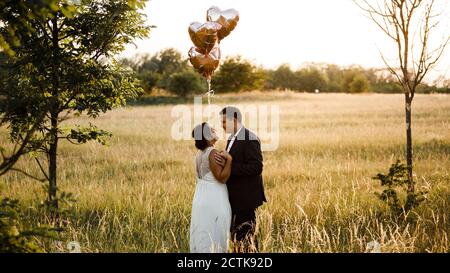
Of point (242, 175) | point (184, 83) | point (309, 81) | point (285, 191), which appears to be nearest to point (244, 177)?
point (242, 175)

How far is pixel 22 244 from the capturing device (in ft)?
11.1

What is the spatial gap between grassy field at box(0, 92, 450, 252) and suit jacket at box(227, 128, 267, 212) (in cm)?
38

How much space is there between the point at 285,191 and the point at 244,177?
3.55 metres

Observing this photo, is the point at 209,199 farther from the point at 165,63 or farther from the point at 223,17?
the point at 165,63

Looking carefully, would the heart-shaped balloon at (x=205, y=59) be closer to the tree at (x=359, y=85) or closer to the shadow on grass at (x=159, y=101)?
the shadow on grass at (x=159, y=101)

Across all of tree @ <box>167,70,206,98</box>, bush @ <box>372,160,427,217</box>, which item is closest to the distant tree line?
tree @ <box>167,70,206,98</box>

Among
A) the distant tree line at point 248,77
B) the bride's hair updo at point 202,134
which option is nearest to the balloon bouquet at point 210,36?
the bride's hair updo at point 202,134

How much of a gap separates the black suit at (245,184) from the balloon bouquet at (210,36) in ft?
3.10

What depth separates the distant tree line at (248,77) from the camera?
56.9 metres

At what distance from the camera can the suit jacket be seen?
611 cm

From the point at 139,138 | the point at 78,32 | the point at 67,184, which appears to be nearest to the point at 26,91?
the point at 78,32

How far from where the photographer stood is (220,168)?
591 cm

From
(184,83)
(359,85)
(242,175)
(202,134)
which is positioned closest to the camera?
(202,134)

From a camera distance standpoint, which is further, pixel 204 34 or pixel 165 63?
pixel 165 63
